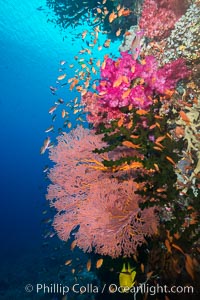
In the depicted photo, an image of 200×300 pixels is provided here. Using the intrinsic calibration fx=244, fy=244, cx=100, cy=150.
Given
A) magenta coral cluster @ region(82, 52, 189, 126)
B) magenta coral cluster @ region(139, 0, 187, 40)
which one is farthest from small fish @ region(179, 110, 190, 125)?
magenta coral cluster @ region(139, 0, 187, 40)

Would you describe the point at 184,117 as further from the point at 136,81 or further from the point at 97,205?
the point at 97,205

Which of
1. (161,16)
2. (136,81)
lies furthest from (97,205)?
(161,16)

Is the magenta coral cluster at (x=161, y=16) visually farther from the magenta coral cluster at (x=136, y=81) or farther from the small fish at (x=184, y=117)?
the small fish at (x=184, y=117)

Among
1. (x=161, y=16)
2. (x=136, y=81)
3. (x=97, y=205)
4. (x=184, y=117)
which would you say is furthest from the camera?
(x=161, y=16)

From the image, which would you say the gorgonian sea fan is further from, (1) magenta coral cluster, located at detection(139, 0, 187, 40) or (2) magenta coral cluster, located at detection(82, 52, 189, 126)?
(1) magenta coral cluster, located at detection(139, 0, 187, 40)

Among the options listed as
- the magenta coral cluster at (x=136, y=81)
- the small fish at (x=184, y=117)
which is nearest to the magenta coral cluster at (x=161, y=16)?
the magenta coral cluster at (x=136, y=81)

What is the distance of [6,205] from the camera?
52250 mm

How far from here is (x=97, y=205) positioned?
13.3 feet

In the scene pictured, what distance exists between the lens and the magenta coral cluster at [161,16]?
6.13 m

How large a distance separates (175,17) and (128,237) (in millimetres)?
5427

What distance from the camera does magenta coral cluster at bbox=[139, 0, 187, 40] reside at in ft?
20.1

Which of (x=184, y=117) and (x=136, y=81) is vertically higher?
(x=136, y=81)

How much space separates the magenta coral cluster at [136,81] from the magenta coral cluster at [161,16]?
141 cm

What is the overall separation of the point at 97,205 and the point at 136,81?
2.73 meters
